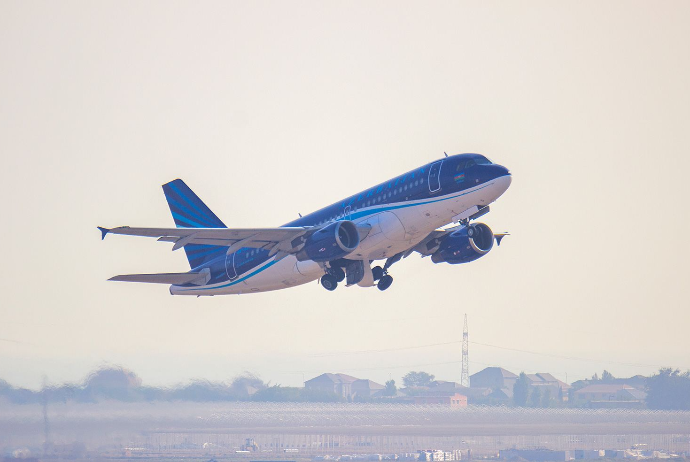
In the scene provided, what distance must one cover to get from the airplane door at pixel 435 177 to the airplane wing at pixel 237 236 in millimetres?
6465

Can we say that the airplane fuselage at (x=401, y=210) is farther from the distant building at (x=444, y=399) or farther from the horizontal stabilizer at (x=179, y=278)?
the distant building at (x=444, y=399)

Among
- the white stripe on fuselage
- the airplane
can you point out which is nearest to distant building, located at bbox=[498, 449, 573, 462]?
the airplane

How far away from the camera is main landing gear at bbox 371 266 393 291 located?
58.4 meters

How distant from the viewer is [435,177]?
5191 centimetres

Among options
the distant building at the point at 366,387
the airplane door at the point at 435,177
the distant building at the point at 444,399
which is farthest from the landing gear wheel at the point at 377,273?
the distant building at the point at 366,387

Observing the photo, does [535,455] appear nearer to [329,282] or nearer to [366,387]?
[366,387]

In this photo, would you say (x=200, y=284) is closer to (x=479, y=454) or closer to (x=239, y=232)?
(x=239, y=232)

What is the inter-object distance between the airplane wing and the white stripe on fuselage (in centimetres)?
187

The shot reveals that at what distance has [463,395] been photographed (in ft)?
253

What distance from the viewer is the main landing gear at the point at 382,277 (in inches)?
2301

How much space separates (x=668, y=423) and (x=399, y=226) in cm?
2662

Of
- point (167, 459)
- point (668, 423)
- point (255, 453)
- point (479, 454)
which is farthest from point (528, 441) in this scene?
point (167, 459)

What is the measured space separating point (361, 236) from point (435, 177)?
14.6ft

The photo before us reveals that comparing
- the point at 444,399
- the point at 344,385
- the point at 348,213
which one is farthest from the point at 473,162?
the point at 344,385
